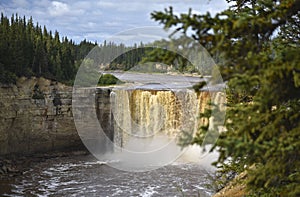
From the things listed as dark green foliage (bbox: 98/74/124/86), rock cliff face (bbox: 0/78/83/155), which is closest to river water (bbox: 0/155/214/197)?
rock cliff face (bbox: 0/78/83/155)

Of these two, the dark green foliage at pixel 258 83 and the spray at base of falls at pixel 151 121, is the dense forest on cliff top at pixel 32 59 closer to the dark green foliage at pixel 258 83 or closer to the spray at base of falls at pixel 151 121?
the spray at base of falls at pixel 151 121

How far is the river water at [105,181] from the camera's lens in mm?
17188

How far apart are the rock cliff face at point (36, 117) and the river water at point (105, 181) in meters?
3.40

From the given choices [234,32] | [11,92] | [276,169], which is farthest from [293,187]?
[11,92]

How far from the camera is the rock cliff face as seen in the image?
24984 mm

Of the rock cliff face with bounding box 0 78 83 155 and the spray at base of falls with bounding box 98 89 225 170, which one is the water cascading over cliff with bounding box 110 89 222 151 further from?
the rock cliff face with bounding box 0 78 83 155

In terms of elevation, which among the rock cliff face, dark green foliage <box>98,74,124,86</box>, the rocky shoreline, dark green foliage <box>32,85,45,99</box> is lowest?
the rocky shoreline

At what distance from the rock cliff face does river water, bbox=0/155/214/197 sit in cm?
340

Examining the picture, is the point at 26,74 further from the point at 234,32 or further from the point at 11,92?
the point at 234,32

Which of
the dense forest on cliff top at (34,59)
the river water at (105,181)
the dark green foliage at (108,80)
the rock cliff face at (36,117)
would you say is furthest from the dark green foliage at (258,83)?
the dark green foliage at (108,80)

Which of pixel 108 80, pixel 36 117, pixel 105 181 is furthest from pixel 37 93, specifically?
pixel 105 181

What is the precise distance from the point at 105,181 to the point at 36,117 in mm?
9829

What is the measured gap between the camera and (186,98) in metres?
23.5

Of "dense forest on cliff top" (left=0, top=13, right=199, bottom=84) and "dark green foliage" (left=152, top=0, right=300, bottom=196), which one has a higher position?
"dense forest on cliff top" (left=0, top=13, right=199, bottom=84)
